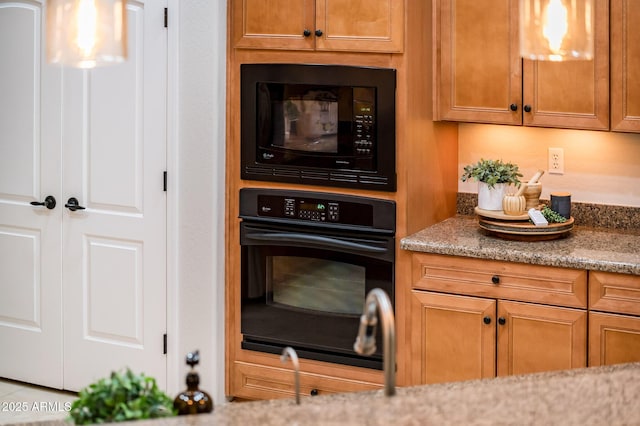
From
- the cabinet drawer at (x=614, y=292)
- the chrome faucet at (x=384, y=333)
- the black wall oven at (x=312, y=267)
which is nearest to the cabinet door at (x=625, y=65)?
the cabinet drawer at (x=614, y=292)

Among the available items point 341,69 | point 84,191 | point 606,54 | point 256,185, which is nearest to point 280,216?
point 256,185

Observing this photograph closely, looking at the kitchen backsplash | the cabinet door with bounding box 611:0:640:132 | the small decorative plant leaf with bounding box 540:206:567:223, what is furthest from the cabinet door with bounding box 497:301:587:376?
the cabinet door with bounding box 611:0:640:132

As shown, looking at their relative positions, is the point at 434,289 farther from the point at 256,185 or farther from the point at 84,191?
the point at 84,191

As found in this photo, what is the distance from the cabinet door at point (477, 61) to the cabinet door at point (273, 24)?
536 mm

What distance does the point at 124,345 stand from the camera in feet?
15.7

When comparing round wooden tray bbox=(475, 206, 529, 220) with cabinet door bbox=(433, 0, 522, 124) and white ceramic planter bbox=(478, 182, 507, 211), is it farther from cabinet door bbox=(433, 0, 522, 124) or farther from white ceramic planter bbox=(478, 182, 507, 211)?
cabinet door bbox=(433, 0, 522, 124)

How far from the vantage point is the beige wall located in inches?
173

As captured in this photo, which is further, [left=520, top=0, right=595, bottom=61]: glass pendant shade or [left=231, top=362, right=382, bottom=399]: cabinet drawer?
[left=231, top=362, right=382, bottom=399]: cabinet drawer

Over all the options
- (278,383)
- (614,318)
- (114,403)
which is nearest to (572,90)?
(614,318)

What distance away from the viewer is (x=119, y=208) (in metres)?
4.72

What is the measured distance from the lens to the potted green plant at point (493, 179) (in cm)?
429

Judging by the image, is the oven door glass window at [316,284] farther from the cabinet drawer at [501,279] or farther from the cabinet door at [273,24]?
the cabinet door at [273,24]

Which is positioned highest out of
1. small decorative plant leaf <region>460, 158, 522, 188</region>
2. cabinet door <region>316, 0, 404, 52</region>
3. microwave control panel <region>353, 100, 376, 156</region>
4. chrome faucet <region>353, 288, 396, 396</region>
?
cabinet door <region>316, 0, 404, 52</region>

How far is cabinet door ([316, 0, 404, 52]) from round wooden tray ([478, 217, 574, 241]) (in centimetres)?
81
